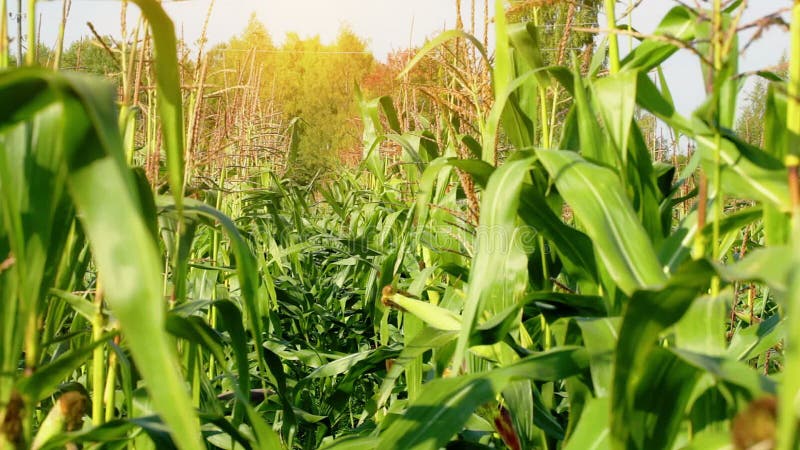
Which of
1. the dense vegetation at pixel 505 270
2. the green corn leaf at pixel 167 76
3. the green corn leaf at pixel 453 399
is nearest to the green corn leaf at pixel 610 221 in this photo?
the dense vegetation at pixel 505 270

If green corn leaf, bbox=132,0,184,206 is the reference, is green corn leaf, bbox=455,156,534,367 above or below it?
below

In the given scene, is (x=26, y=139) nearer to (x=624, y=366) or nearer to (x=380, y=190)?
(x=624, y=366)

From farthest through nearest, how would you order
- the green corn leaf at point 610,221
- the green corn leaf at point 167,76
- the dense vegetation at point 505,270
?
the green corn leaf at point 610,221, the green corn leaf at point 167,76, the dense vegetation at point 505,270

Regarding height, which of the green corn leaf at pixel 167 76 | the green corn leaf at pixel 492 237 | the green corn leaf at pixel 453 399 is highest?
the green corn leaf at pixel 167 76

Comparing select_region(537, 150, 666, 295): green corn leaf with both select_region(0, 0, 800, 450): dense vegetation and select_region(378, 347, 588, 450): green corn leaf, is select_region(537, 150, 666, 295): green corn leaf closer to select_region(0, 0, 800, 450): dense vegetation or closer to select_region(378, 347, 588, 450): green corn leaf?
select_region(0, 0, 800, 450): dense vegetation

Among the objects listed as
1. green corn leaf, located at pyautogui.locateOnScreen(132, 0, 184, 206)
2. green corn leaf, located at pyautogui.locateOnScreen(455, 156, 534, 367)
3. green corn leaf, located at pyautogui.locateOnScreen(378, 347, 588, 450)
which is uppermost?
green corn leaf, located at pyautogui.locateOnScreen(132, 0, 184, 206)

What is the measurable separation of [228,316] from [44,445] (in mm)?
329

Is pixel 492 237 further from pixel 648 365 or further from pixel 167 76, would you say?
pixel 167 76

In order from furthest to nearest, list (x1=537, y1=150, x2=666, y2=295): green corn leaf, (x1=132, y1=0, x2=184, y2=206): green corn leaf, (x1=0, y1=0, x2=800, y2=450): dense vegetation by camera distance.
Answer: (x1=537, y1=150, x2=666, y2=295): green corn leaf → (x1=132, y1=0, x2=184, y2=206): green corn leaf → (x1=0, y1=0, x2=800, y2=450): dense vegetation

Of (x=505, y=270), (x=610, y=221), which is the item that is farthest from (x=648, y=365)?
(x=505, y=270)

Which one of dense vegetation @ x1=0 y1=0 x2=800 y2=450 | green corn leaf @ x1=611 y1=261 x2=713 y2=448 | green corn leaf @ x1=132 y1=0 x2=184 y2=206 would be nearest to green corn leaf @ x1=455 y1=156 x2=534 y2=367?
dense vegetation @ x1=0 y1=0 x2=800 y2=450

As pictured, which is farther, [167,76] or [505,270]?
[505,270]

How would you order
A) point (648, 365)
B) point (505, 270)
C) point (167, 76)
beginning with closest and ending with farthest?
1. point (167, 76)
2. point (648, 365)
3. point (505, 270)

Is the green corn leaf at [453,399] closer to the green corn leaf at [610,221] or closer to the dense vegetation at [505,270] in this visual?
the dense vegetation at [505,270]
